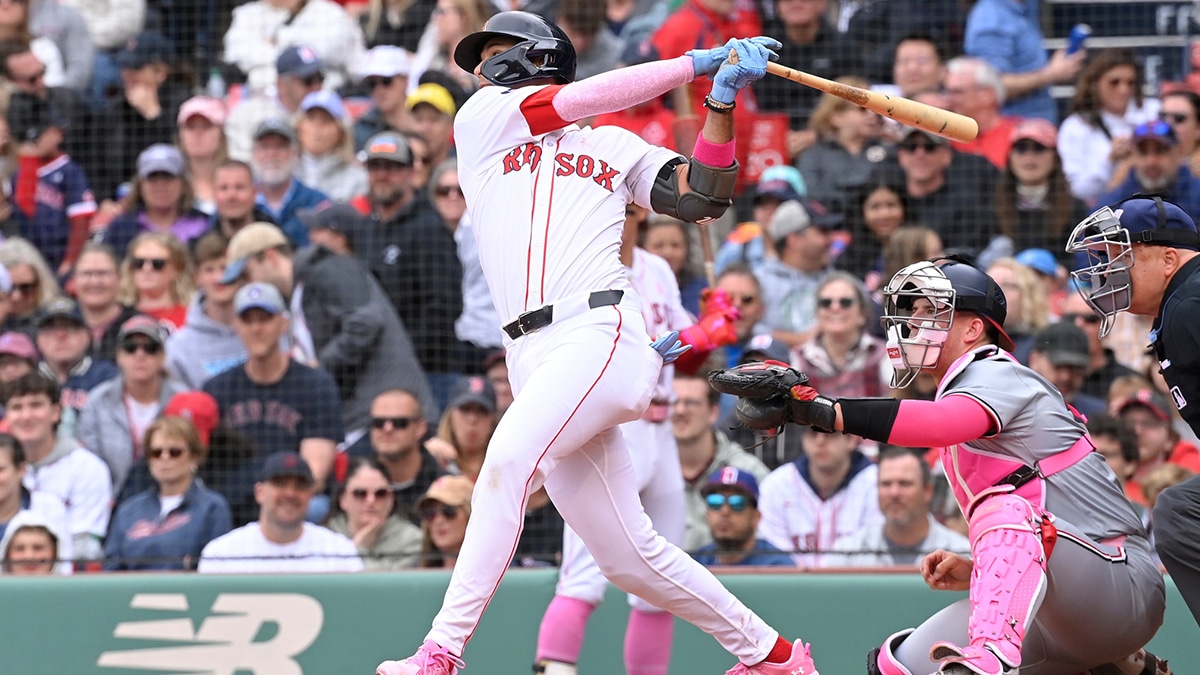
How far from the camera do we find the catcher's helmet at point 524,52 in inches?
183

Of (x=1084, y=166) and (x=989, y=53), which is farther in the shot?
(x=989, y=53)

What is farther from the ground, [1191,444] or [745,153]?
[745,153]

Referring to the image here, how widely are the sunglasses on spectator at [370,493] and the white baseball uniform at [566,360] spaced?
8.02 feet

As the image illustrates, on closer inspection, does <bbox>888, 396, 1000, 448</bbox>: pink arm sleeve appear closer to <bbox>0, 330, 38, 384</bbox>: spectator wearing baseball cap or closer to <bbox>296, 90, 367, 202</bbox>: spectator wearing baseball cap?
<bbox>0, 330, 38, 384</bbox>: spectator wearing baseball cap

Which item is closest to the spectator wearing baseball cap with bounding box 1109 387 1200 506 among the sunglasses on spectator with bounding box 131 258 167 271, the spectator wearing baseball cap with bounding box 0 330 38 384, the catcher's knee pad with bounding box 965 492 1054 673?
the catcher's knee pad with bounding box 965 492 1054 673

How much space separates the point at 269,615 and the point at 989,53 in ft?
17.2

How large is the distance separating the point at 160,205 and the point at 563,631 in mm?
4265

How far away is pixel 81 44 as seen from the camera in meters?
9.77

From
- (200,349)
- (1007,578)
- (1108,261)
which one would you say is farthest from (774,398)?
(200,349)

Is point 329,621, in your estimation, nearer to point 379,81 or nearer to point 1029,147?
point 379,81

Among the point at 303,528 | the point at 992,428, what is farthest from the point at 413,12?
the point at 992,428

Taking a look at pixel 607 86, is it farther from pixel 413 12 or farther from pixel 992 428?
pixel 413 12

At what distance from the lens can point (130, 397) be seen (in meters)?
7.64

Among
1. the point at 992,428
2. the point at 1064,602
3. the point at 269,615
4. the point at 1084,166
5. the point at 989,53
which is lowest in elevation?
the point at 269,615
